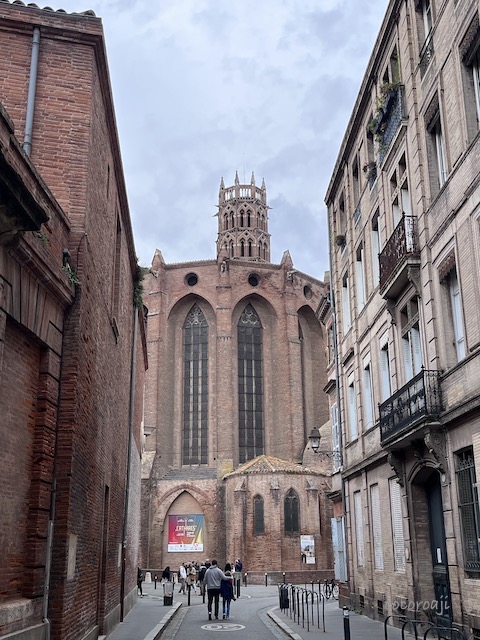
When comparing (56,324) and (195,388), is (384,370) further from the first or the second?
(195,388)

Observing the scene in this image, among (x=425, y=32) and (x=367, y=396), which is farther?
(x=367, y=396)

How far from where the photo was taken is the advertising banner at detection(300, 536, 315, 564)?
41.7 meters

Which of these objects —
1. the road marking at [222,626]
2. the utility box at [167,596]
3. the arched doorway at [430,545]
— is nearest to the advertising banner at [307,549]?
the utility box at [167,596]

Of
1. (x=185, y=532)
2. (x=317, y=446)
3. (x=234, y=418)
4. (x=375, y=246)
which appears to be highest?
(x=234, y=418)

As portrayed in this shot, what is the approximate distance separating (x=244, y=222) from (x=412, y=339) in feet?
204

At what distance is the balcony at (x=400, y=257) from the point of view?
46.7 feet

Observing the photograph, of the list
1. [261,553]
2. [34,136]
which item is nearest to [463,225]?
[34,136]

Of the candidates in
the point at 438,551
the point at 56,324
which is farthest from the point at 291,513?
the point at 56,324

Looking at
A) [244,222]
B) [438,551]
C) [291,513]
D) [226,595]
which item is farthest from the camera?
[244,222]

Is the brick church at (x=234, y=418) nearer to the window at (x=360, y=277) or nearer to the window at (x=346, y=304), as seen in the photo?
the window at (x=346, y=304)

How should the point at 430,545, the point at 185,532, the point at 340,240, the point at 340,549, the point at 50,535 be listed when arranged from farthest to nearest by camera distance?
the point at 185,532
the point at 340,240
the point at 340,549
the point at 430,545
the point at 50,535

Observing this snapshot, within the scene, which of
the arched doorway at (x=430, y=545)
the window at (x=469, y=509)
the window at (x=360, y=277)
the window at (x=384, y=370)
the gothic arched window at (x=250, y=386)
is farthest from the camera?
the gothic arched window at (x=250, y=386)

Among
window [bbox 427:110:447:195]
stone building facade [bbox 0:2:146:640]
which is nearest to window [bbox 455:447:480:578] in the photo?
window [bbox 427:110:447:195]

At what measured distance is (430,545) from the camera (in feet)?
47.3
